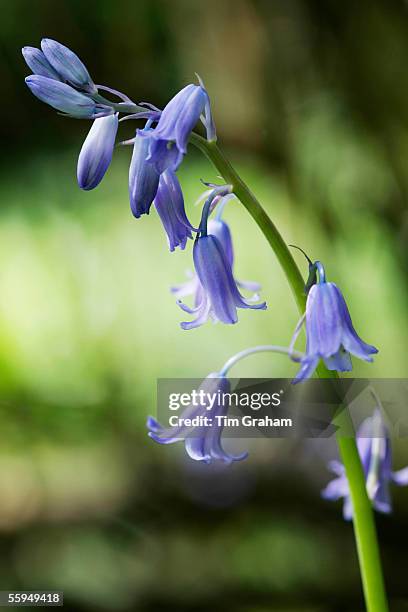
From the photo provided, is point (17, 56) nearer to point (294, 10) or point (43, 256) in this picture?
point (43, 256)

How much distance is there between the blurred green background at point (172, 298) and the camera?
1.98 m

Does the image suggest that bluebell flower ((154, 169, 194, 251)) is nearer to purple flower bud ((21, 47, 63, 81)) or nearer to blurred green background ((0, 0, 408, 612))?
purple flower bud ((21, 47, 63, 81))

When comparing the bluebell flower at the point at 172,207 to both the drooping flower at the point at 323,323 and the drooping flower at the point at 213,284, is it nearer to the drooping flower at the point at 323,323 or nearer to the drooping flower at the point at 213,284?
the drooping flower at the point at 213,284

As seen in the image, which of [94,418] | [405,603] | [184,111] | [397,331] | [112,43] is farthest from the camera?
[112,43]

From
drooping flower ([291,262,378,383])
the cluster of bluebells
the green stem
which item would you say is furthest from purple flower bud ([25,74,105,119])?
drooping flower ([291,262,378,383])

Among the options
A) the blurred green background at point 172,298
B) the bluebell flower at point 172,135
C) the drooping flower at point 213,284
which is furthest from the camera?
the blurred green background at point 172,298

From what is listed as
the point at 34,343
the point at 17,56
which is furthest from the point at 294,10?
the point at 34,343

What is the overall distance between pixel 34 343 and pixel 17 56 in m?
0.99

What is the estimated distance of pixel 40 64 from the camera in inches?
23.5

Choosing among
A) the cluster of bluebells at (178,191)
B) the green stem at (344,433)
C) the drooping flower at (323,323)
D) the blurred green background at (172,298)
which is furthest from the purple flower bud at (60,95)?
the blurred green background at (172,298)

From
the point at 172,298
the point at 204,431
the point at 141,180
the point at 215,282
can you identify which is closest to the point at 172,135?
the point at 141,180

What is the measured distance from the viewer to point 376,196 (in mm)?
2098

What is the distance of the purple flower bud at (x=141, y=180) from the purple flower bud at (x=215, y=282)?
0.31 ft

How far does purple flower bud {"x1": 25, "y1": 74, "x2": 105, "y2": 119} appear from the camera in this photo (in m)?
0.57
